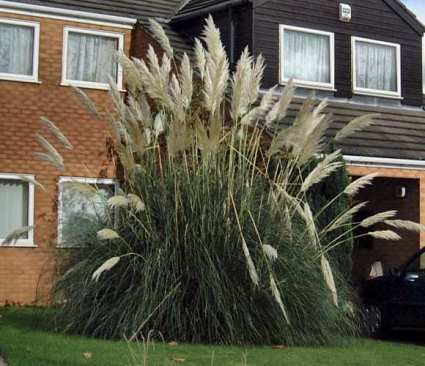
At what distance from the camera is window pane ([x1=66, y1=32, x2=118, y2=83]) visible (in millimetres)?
17606

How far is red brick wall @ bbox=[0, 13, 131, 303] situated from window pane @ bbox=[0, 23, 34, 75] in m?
0.22

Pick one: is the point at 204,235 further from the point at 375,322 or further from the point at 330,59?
the point at 330,59

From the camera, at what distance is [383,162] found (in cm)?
1620

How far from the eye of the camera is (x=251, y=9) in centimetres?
1745

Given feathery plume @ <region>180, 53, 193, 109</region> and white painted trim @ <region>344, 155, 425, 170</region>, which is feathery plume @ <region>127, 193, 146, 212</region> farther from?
white painted trim @ <region>344, 155, 425, 170</region>

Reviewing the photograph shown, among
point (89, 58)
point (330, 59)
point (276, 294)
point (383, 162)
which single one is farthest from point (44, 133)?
point (276, 294)

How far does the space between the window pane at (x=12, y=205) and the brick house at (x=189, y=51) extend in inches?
0.7

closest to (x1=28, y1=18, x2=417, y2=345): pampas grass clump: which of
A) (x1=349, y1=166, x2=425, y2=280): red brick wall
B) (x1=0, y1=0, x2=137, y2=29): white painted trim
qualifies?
(x1=349, y1=166, x2=425, y2=280): red brick wall

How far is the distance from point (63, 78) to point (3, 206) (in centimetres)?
270

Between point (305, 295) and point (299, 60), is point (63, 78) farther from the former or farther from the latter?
point (305, 295)

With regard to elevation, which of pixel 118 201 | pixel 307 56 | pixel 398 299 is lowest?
pixel 398 299

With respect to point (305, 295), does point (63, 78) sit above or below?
above

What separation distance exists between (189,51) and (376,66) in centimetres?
408

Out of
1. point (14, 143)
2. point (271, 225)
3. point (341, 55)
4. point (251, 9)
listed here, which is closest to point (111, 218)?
point (271, 225)
